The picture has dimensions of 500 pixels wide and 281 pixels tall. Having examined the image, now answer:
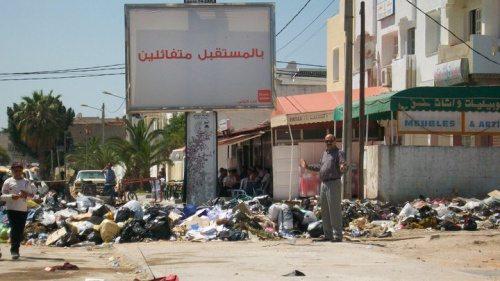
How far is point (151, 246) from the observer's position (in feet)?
50.2

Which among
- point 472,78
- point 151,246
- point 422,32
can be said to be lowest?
point 151,246

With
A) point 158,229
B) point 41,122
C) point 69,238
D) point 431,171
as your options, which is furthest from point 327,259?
point 41,122

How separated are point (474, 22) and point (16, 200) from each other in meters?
20.0

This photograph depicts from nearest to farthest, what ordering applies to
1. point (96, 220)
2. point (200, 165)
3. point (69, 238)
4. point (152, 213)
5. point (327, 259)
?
point (327, 259) → point (69, 238) → point (152, 213) → point (96, 220) → point (200, 165)

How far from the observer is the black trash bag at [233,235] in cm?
1611

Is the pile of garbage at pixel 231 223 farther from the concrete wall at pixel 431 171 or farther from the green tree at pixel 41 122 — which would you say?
the green tree at pixel 41 122

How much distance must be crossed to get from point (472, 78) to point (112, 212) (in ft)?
43.6

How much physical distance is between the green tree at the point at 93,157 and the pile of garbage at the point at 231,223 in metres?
27.5

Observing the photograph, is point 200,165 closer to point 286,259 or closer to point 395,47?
point 286,259

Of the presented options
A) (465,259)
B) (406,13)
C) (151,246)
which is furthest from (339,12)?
(465,259)

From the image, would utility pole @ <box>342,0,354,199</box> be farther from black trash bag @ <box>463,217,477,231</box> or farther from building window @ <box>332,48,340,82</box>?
building window @ <box>332,48,340,82</box>

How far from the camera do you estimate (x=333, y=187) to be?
14602 mm

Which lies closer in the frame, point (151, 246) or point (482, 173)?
point (151, 246)

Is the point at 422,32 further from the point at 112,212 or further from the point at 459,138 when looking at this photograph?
the point at 112,212
